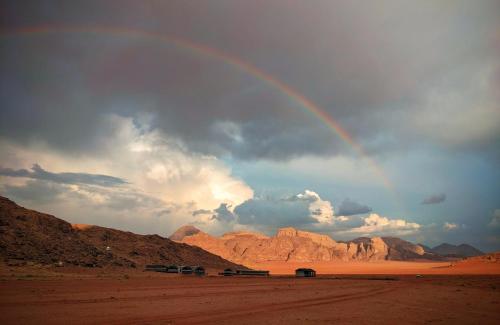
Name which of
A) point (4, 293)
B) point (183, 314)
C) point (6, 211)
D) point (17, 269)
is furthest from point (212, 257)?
point (183, 314)

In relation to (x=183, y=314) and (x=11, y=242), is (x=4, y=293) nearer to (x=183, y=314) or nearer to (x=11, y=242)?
(x=183, y=314)

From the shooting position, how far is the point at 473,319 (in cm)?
2016

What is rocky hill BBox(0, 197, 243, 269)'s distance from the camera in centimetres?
6364

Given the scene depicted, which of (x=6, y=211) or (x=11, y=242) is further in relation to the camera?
(x=6, y=211)

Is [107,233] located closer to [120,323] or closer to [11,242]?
[11,242]

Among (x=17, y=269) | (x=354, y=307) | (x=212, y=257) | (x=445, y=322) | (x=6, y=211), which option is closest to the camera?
(x=445, y=322)


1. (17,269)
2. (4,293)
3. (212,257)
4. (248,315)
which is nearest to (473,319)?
(248,315)

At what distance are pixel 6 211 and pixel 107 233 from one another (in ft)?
110

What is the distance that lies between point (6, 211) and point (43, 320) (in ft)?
213

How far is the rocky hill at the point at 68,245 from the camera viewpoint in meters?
63.6

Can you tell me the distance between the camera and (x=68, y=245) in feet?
243

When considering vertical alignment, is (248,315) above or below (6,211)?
below

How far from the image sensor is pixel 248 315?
68.1ft

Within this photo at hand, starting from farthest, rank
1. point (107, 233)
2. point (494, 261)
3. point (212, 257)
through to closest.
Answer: point (212, 257), point (494, 261), point (107, 233)
